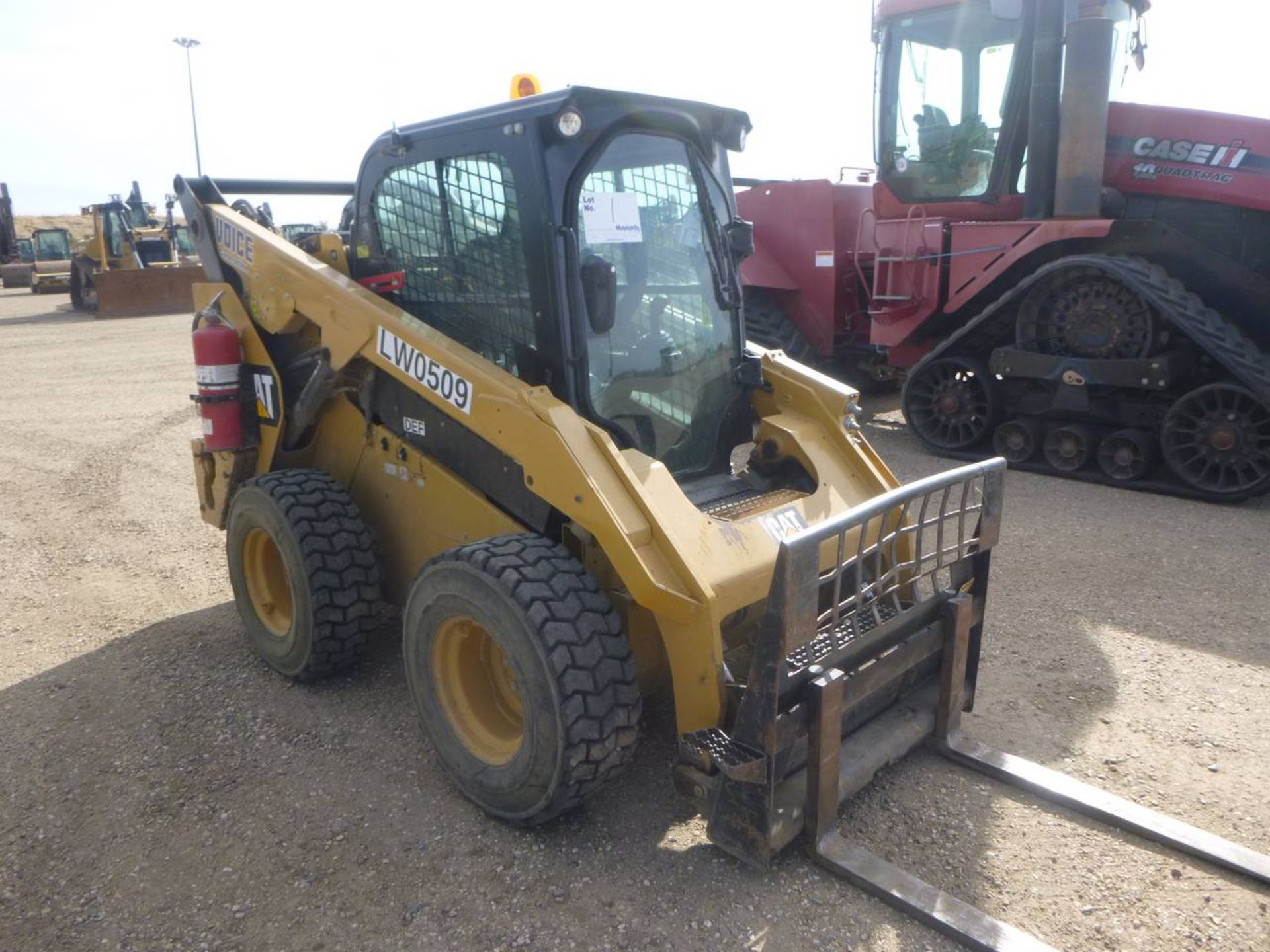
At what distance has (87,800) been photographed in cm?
304

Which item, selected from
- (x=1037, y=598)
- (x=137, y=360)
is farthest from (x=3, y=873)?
(x=137, y=360)

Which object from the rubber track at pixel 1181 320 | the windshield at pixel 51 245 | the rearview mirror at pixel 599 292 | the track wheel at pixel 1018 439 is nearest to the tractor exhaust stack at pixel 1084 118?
the rubber track at pixel 1181 320

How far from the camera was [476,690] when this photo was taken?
3037mm

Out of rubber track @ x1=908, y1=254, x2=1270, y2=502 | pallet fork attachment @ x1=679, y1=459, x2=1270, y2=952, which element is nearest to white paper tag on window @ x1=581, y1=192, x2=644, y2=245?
pallet fork attachment @ x1=679, y1=459, x2=1270, y2=952

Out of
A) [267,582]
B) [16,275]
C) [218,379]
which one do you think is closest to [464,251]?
[218,379]

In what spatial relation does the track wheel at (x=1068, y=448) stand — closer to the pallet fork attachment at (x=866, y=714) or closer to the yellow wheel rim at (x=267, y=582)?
the pallet fork attachment at (x=866, y=714)

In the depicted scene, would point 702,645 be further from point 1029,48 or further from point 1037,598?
point 1029,48

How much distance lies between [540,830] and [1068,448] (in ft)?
16.4

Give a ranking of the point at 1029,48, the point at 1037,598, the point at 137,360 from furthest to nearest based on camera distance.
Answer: the point at 137,360, the point at 1029,48, the point at 1037,598

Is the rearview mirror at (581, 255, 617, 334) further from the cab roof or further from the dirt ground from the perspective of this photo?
the dirt ground

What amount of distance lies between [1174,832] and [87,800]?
3208 millimetres

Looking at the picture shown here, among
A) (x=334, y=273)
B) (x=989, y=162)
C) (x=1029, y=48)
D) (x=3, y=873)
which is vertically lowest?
(x=3, y=873)

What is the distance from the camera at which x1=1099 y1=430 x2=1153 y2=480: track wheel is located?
20.3ft

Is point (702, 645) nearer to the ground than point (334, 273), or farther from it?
nearer to the ground
